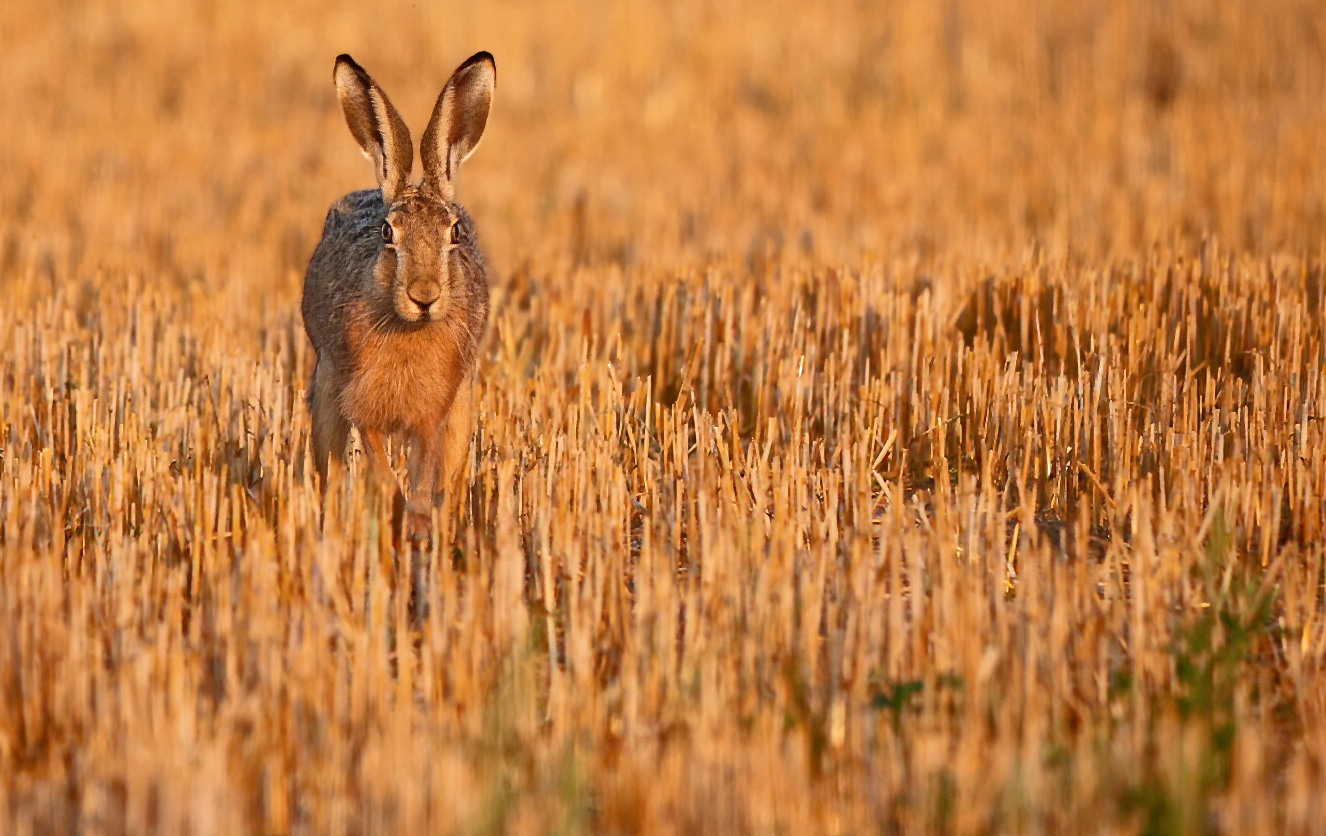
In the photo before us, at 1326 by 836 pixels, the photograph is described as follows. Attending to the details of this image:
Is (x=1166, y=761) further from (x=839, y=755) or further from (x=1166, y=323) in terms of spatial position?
(x=1166, y=323)

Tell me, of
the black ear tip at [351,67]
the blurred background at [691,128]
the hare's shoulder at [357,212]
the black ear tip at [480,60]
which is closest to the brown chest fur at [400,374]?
the hare's shoulder at [357,212]

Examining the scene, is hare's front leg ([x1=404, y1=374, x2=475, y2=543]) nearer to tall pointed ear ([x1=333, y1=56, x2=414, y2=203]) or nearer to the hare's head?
the hare's head

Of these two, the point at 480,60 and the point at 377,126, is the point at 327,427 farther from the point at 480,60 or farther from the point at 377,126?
the point at 480,60

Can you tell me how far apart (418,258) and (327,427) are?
878 millimetres

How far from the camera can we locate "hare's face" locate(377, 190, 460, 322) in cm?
546

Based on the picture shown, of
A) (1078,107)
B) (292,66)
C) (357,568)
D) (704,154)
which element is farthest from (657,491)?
(292,66)

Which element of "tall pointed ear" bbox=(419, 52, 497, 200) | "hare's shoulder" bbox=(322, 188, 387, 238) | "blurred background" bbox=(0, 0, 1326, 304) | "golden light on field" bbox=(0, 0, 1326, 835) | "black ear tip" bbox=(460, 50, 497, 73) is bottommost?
"golden light on field" bbox=(0, 0, 1326, 835)

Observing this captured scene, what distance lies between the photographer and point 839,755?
147 inches

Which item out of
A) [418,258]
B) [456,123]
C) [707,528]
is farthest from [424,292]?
[707,528]

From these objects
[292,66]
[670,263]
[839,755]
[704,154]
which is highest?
[292,66]

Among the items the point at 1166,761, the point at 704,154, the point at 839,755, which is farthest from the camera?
the point at 704,154

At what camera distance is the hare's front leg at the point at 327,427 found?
19.9 feet

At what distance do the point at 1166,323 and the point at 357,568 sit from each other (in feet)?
14.2

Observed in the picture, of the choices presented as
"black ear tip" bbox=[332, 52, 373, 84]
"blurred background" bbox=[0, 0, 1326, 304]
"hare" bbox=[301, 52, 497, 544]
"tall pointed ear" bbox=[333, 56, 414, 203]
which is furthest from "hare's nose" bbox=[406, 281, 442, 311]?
"blurred background" bbox=[0, 0, 1326, 304]
